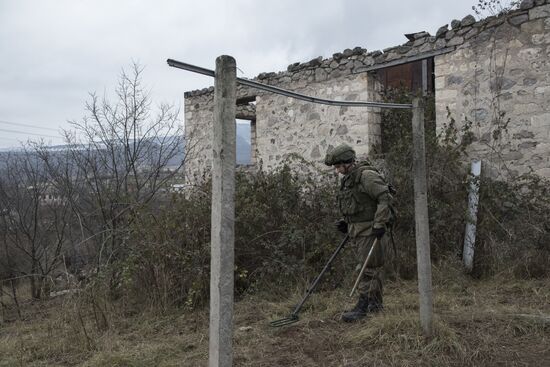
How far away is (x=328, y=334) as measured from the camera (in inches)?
166

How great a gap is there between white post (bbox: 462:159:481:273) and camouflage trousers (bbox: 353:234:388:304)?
2.07 metres

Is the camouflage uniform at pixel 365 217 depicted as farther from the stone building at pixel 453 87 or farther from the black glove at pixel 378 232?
the stone building at pixel 453 87

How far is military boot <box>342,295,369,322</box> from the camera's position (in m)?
4.48

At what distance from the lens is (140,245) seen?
570cm

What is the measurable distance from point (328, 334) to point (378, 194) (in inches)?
52.8

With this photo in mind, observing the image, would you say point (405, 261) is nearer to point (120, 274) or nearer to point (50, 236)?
point (120, 274)

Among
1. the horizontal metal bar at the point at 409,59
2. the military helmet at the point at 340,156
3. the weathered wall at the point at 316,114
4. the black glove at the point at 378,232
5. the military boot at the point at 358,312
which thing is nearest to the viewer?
the black glove at the point at 378,232

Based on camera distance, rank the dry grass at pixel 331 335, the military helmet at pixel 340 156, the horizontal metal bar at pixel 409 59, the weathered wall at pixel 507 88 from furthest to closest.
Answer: the horizontal metal bar at pixel 409 59, the weathered wall at pixel 507 88, the military helmet at pixel 340 156, the dry grass at pixel 331 335

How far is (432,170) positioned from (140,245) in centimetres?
409

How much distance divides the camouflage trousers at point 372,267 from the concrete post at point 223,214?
240 cm

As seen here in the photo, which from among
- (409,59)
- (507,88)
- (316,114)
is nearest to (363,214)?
(507,88)

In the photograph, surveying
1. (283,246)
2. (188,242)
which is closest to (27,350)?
(188,242)

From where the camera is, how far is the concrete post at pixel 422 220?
3725 millimetres

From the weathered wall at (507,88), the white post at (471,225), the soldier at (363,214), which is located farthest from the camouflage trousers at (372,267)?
the weathered wall at (507,88)
